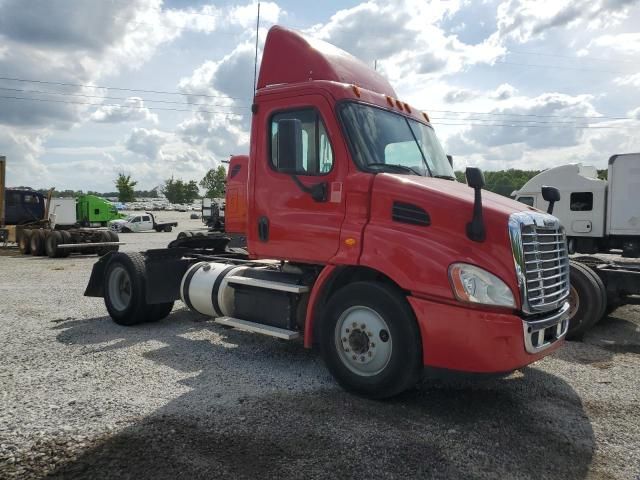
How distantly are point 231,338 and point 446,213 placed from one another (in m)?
3.82

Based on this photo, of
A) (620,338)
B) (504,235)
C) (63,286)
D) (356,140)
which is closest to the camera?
(504,235)

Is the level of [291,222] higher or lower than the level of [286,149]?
lower

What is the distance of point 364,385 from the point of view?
15.0 ft

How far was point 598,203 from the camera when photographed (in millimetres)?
17719

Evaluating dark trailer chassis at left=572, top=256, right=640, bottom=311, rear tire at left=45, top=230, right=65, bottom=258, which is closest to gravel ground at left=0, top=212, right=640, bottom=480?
dark trailer chassis at left=572, top=256, right=640, bottom=311

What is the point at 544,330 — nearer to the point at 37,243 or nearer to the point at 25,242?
the point at 37,243

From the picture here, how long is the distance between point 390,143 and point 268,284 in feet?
6.52

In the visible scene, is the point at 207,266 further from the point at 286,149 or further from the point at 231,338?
the point at 286,149

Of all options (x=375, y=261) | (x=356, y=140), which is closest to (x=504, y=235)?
(x=375, y=261)

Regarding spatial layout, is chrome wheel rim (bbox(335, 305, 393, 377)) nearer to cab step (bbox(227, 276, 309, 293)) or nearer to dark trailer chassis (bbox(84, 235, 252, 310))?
cab step (bbox(227, 276, 309, 293))

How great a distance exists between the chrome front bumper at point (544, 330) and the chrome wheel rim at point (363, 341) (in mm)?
1122

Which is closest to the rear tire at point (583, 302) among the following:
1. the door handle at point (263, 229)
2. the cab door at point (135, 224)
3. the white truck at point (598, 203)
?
the door handle at point (263, 229)

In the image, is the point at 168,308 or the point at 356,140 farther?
the point at 168,308

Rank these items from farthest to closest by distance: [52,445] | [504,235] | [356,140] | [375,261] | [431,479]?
[356,140]
[375,261]
[504,235]
[52,445]
[431,479]
